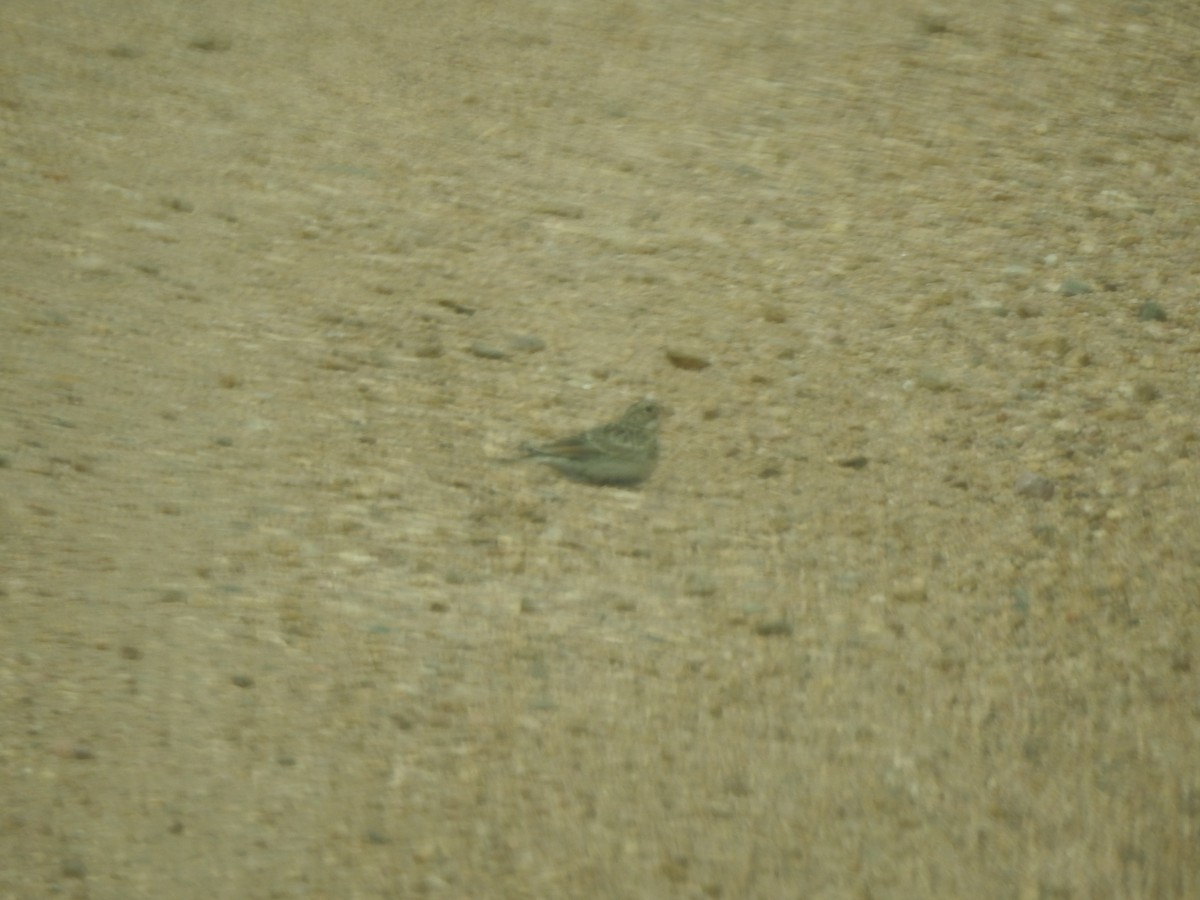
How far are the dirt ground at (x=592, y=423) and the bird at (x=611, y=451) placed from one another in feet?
0.11

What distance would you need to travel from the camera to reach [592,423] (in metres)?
2.76

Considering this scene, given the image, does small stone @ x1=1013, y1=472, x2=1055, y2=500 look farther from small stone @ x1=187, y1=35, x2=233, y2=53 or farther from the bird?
small stone @ x1=187, y1=35, x2=233, y2=53

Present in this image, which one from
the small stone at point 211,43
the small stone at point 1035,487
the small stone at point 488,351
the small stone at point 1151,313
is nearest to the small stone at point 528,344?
the small stone at point 488,351

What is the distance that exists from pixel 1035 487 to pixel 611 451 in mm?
759

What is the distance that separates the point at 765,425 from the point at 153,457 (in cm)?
113

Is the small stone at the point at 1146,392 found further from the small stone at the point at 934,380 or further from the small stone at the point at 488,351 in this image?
the small stone at the point at 488,351

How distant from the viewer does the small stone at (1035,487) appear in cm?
257

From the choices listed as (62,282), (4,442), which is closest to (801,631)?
(4,442)

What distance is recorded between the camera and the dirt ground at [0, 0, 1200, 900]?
210cm

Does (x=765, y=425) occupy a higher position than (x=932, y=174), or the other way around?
(x=932, y=174)

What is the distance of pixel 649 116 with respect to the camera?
3496 millimetres

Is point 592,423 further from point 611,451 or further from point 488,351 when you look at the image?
point 488,351

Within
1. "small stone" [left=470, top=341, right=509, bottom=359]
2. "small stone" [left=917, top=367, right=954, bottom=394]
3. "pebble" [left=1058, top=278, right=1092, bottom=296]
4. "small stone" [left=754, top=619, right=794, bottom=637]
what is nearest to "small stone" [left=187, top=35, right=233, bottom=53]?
"small stone" [left=470, top=341, right=509, bottom=359]

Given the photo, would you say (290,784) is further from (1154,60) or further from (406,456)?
(1154,60)
